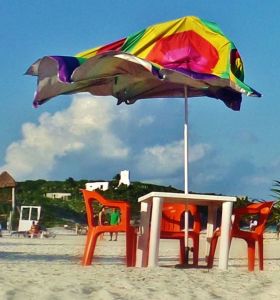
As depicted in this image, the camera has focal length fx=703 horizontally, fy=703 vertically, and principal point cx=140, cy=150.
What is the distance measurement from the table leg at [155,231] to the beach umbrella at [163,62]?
2.13 feet

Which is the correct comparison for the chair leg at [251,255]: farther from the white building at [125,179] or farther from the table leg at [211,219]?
the white building at [125,179]

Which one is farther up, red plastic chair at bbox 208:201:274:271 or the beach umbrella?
the beach umbrella

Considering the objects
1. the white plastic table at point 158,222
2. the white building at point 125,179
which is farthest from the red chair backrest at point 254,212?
the white building at point 125,179

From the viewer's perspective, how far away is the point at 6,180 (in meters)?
38.8

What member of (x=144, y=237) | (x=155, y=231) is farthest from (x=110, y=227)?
(x=155, y=231)

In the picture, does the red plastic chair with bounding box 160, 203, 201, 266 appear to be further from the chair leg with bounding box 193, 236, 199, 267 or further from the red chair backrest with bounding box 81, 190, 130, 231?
the red chair backrest with bounding box 81, 190, 130, 231

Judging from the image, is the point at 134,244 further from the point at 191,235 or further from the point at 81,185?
the point at 81,185

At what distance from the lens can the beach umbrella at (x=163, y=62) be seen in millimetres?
6812

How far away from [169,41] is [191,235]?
6.87ft

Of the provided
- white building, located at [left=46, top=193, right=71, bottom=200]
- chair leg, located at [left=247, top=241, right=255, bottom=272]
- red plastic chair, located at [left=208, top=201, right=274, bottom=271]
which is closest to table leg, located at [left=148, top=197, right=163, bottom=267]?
red plastic chair, located at [left=208, top=201, right=274, bottom=271]

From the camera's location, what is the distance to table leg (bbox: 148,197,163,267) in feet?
22.3

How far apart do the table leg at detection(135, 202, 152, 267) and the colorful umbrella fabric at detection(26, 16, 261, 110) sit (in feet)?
4.48

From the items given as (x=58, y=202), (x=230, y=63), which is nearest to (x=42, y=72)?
(x=230, y=63)

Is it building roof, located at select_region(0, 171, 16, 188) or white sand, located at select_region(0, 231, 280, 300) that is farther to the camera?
building roof, located at select_region(0, 171, 16, 188)
